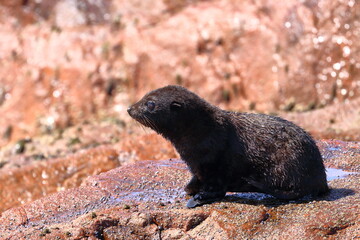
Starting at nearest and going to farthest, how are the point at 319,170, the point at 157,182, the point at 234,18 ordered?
the point at 319,170, the point at 157,182, the point at 234,18

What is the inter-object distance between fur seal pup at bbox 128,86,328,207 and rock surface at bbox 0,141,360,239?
19cm

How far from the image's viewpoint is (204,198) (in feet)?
24.5

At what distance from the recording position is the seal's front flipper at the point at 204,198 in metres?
7.41

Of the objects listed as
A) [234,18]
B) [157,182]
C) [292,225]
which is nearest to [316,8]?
[234,18]

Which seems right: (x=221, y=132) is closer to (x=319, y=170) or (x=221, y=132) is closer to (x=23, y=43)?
(x=319, y=170)

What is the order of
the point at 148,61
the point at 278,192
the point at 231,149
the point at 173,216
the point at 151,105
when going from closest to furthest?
1. the point at 173,216
2. the point at 278,192
3. the point at 231,149
4. the point at 151,105
5. the point at 148,61

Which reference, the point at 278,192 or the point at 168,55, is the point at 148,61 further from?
the point at 278,192

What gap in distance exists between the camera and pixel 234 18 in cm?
1995

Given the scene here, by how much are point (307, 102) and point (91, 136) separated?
21.3 feet

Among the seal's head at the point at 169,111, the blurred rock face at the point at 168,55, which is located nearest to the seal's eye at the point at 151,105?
the seal's head at the point at 169,111

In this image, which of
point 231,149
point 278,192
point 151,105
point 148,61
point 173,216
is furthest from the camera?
point 148,61

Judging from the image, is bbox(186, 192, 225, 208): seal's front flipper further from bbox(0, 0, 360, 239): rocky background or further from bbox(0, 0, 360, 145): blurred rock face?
bbox(0, 0, 360, 145): blurred rock face

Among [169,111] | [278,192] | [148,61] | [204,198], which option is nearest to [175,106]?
[169,111]

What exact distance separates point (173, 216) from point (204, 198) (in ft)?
1.56
